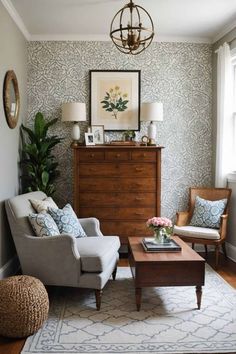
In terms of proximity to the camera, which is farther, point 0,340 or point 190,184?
point 190,184

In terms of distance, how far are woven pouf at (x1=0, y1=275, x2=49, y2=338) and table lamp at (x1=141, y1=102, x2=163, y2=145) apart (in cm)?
271

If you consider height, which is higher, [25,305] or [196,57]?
[196,57]

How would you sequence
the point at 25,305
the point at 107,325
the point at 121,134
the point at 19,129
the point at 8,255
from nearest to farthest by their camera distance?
1. the point at 25,305
2. the point at 107,325
3. the point at 8,255
4. the point at 19,129
5. the point at 121,134

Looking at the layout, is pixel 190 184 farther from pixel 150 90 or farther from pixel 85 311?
pixel 85 311

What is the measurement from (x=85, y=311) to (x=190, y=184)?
106 inches

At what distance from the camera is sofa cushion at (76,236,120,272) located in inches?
123

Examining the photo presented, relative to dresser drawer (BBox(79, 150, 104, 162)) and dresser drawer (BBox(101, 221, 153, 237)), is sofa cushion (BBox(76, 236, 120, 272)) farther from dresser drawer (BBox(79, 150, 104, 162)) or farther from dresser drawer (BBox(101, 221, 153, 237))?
dresser drawer (BBox(79, 150, 104, 162))

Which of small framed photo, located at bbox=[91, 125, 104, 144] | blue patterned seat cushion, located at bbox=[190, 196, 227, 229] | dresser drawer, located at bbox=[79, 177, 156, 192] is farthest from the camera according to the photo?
small framed photo, located at bbox=[91, 125, 104, 144]

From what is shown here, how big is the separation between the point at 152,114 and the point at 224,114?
0.90 metres

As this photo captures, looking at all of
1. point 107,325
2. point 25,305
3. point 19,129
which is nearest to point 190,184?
point 19,129

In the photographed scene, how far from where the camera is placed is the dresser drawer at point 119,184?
4.66 meters

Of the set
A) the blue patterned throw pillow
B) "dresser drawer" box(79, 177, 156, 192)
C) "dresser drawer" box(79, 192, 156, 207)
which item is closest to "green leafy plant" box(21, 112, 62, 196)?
"dresser drawer" box(79, 177, 156, 192)

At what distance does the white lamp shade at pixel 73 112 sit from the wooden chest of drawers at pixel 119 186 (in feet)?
1.45

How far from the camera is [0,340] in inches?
102
